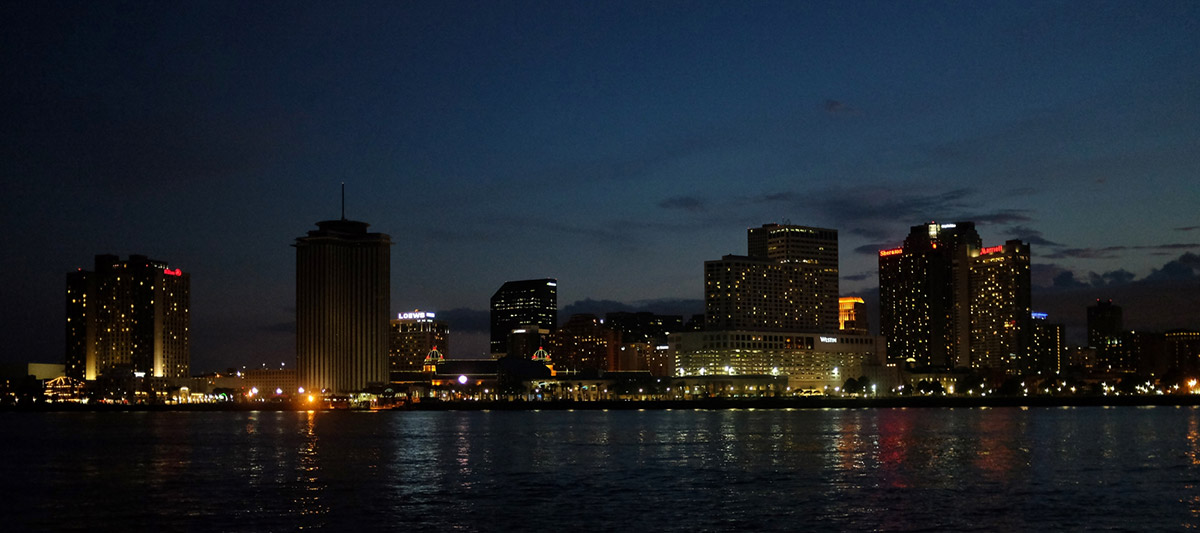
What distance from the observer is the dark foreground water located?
54.0 meters

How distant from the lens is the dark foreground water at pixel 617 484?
177 feet

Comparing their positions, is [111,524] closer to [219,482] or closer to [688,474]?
[219,482]

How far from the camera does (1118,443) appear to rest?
360 feet

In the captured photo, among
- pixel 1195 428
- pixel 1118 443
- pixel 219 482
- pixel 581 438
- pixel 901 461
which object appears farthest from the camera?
pixel 1195 428

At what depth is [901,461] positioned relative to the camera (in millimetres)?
85375

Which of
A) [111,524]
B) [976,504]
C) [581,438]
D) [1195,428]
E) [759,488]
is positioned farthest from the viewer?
[1195,428]

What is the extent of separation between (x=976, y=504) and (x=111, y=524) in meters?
39.5

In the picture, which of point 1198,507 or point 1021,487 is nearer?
point 1198,507

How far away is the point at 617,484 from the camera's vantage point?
2746 inches

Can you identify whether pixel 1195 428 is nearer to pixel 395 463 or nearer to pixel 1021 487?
pixel 1021 487

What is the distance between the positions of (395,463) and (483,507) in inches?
1211

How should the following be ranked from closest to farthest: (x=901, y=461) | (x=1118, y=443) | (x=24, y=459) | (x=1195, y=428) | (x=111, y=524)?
(x=111, y=524) → (x=901, y=461) → (x=24, y=459) → (x=1118, y=443) → (x=1195, y=428)

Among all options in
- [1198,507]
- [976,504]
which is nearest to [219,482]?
[976,504]

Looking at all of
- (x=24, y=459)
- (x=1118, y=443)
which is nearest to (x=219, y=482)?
(x=24, y=459)
